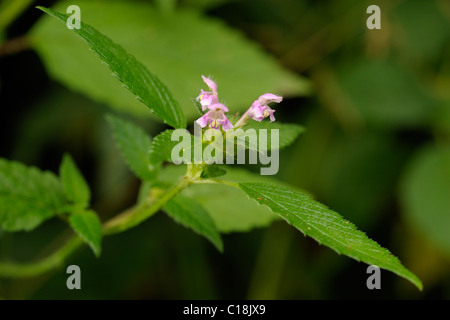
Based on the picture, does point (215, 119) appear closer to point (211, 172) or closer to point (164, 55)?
point (211, 172)

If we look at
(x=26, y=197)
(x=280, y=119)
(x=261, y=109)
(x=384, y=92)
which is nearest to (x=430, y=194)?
(x=384, y=92)

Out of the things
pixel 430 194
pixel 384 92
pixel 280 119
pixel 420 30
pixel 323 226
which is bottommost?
pixel 323 226

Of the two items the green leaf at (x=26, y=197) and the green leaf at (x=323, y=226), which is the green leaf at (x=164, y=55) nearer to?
the green leaf at (x=26, y=197)

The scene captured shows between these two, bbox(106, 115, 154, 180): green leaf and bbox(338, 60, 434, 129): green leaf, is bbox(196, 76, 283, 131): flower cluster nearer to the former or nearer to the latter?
bbox(106, 115, 154, 180): green leaf
